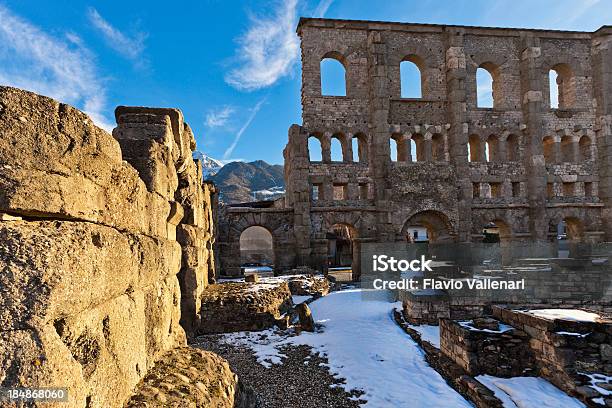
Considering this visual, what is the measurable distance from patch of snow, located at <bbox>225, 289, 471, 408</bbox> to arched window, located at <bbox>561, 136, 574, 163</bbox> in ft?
54.4

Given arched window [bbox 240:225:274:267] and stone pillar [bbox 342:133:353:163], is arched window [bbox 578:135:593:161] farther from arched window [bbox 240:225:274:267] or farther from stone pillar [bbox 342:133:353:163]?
arched window [bbox 240:225:274:267]

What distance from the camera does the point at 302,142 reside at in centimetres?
1775

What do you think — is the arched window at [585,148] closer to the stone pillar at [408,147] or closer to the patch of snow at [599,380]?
the stone pillar at [408,147]

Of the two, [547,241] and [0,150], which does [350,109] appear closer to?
[547,241]

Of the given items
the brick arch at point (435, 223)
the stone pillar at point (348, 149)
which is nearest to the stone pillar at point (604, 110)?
the brick arch at point (435, 223)

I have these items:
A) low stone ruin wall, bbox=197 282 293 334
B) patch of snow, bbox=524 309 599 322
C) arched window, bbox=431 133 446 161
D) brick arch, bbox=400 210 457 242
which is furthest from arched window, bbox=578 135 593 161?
low stone ruin wall, bbox=197 282 293 334

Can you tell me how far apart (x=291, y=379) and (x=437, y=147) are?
16.7 m

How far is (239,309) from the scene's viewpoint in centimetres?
862

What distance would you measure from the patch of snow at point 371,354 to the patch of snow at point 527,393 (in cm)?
58

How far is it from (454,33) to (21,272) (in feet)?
73.4

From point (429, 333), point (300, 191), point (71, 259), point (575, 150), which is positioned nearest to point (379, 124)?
point (300, 191)

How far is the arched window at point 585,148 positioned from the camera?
20.2 m

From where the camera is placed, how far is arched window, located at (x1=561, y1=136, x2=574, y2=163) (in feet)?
66.3

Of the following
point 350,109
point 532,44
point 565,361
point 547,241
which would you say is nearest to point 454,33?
point 532,44
